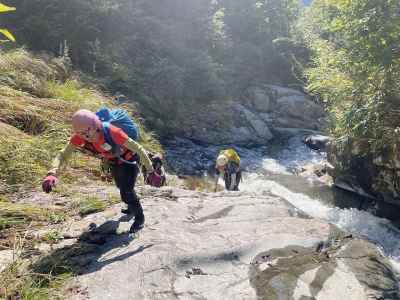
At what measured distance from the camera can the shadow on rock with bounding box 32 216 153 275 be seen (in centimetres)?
342

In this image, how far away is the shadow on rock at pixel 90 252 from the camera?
3.42m

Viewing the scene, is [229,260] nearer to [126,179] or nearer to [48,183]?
[126,179]

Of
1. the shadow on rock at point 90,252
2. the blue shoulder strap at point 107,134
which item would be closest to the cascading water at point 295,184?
the shadow on rock at point 90,252

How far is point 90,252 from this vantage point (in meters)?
3.80

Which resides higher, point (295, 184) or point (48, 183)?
point (48, 183)

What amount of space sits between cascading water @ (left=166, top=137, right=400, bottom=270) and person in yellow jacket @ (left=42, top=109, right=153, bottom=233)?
4.34m

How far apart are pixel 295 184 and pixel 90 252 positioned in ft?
33.3

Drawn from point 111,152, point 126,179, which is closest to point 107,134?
point 111,152

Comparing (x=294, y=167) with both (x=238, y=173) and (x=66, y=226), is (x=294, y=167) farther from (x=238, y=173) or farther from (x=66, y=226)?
(x=66, y=226)

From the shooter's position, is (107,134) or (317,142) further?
(317,142)

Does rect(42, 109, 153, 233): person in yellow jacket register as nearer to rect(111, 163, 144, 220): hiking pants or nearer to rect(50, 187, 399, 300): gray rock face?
rect(111, 163, 144, 220): hiking pants

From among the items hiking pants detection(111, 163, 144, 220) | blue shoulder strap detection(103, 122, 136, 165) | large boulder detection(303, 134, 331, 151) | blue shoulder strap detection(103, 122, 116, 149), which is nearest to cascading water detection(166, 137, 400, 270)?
large boulder detection(303, 134, 331, 151)

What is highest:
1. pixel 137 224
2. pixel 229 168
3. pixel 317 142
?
pixel 137 224

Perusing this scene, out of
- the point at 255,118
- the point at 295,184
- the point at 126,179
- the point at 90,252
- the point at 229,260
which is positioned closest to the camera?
the point at 90,252
